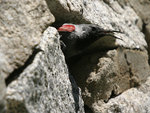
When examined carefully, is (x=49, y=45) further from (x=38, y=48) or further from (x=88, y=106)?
(x=88, y=106)

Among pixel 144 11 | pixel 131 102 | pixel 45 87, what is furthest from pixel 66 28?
pixel 144 11

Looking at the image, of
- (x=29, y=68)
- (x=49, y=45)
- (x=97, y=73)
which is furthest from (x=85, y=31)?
(x=29, y=68)

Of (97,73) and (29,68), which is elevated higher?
(29,68)

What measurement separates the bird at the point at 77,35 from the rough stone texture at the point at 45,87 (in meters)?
Result: 0.35

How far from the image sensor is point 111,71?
5.71 ft

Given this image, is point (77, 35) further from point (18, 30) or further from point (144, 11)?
point (144, 11)

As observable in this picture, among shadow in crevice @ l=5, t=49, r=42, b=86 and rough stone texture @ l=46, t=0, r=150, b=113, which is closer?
shadow in crevice @ l=5, t=49, r=42, b=86

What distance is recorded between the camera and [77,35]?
5.06 feet

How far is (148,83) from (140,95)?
284 mm

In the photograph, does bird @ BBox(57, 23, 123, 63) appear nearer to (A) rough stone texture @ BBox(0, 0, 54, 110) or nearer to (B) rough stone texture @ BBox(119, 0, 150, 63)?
(A) rough stone texture @ BBox(0, 0, 54, 110)

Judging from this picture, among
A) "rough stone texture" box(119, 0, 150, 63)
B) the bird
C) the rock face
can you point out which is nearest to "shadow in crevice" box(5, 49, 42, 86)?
the rock face

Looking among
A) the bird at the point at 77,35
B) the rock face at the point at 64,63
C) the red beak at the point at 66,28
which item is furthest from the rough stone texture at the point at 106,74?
the red beak at the point at 66,28

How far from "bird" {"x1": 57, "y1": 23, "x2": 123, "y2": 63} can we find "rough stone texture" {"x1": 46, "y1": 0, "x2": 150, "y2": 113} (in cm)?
9

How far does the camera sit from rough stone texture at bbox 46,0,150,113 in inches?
60.1
